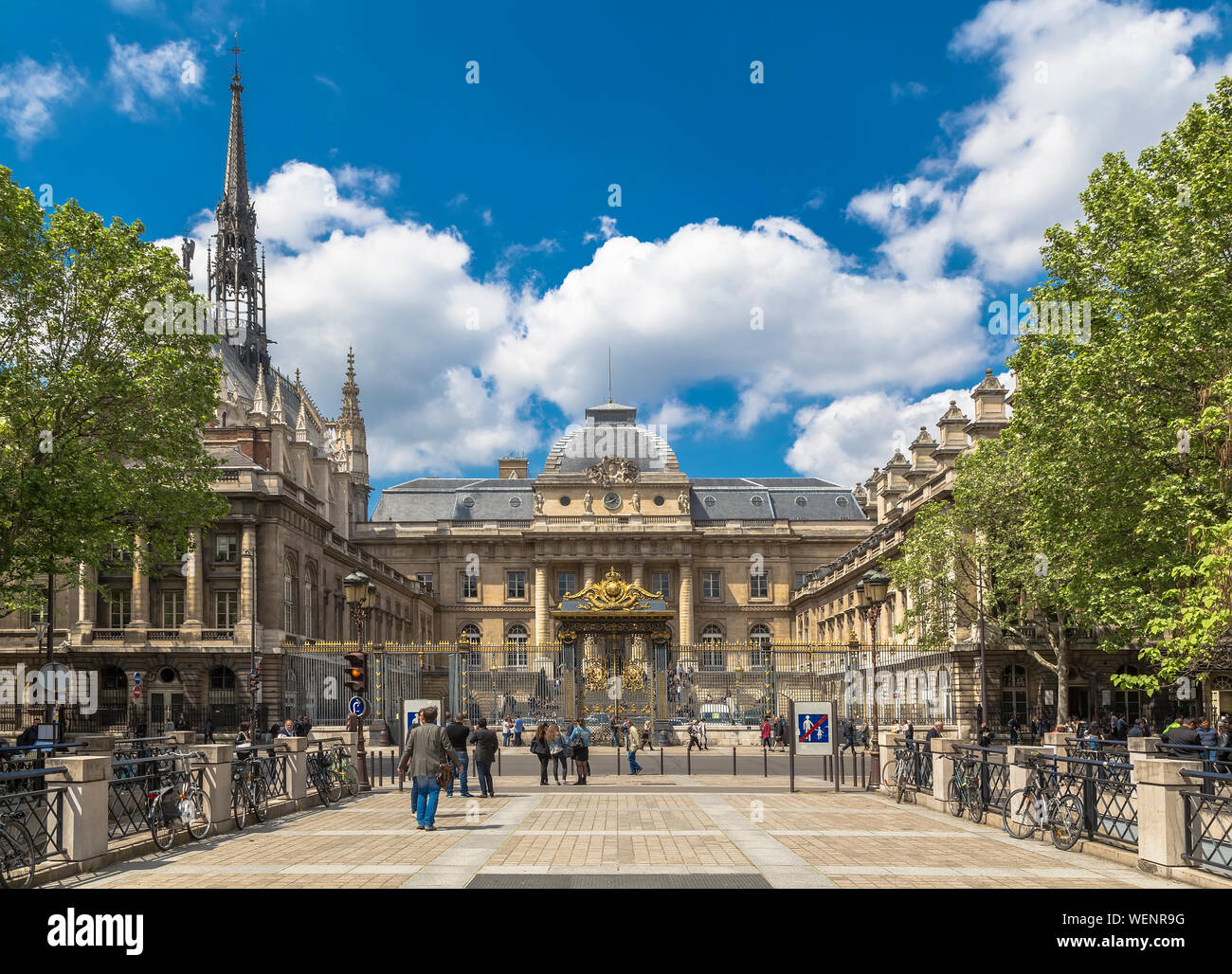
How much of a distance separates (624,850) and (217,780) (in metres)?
6.77

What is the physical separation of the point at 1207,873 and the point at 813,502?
8500cm

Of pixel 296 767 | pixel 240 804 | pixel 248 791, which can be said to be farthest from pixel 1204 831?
pixel 296 767

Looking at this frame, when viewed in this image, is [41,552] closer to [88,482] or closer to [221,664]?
[88,482]

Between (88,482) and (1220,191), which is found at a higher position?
(1220,191)

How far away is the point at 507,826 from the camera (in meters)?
18.4

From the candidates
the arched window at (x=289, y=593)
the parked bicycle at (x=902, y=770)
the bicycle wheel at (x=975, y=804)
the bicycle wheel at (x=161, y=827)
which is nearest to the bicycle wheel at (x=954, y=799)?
the bicycle wheel at (x=975, y=804)

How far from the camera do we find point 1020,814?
1681cm

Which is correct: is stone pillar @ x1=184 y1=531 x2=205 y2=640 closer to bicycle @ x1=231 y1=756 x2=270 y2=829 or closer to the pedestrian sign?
bicycle @ x1=231 y1=756 x2=270 y2=829

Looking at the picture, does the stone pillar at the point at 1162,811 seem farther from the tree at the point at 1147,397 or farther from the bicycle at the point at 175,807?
the bicycle at the point at 175,807

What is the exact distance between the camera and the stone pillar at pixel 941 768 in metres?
21.0

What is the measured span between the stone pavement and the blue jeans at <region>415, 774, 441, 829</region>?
11.5 inches

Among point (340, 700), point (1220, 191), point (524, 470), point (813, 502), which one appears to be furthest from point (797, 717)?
point (524, 470)

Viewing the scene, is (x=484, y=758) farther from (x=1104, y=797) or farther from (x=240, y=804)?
(x=1104, y=797)

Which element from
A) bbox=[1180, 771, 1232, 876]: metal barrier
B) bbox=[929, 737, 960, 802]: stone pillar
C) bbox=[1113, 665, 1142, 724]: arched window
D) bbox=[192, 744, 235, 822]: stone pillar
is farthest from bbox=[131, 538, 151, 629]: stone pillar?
bbox=[1180, 771, 1232, 876]: metal barrier
